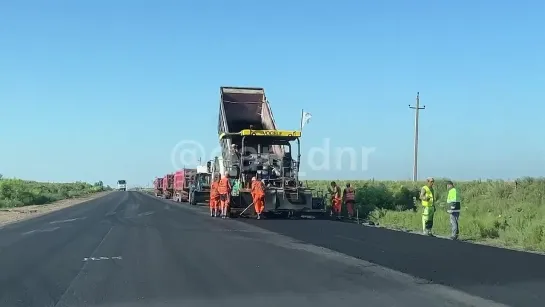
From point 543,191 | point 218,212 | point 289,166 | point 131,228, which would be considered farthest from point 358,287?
point 543,191

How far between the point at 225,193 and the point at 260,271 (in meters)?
13.8

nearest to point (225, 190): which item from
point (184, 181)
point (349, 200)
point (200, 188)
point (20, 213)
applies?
point (349, 200)

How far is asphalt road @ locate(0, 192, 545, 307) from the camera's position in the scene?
26.6 ft

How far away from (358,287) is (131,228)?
12.4 meters

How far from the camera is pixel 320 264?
36.7ft

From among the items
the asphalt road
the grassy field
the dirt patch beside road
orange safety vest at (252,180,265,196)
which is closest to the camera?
the asphalt road

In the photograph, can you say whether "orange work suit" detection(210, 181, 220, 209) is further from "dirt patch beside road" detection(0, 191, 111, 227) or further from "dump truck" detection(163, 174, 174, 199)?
"dump truck" detection(163, 174, 174, 199)

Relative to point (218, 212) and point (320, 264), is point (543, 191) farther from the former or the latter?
point (320, 264)

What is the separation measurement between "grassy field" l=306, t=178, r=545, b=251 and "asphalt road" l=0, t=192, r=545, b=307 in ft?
6.62

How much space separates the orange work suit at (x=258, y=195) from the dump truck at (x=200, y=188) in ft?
38.9

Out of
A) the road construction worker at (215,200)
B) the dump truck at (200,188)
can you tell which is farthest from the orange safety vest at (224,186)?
the dump truck at (200,188)

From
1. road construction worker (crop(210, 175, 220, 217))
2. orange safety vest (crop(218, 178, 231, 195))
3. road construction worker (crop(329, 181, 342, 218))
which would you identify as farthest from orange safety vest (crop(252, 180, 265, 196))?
road construction worker (crop(329, 181, 342, 218))

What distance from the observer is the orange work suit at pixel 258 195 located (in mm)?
22969

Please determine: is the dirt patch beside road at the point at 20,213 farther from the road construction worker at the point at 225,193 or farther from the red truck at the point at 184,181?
the red truck at the point at 184,181
